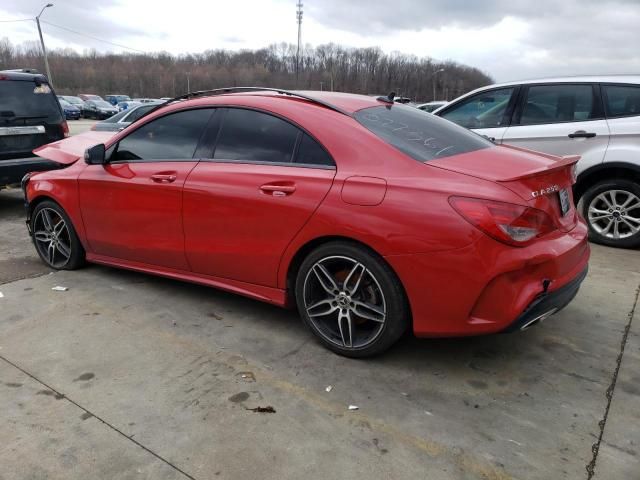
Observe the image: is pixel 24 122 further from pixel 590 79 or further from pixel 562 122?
pixel 590 79

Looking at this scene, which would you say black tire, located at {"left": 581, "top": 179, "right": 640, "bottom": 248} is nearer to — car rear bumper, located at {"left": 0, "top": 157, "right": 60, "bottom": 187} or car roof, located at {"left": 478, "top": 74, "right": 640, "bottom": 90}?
car roof, located at {"left": 478, "top": 74, "right": 640, "bottom": 90}

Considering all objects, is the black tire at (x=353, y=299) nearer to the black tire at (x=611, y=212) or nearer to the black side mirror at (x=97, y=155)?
the black side mirror at (x=97, y=155)

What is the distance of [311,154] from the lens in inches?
123

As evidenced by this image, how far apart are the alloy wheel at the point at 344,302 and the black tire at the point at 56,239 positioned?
2512mm

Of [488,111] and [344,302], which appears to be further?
[488,111]

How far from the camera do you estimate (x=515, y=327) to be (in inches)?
105

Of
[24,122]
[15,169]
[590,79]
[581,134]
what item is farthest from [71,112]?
[581,134]

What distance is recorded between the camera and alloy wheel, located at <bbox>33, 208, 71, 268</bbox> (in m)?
4.64

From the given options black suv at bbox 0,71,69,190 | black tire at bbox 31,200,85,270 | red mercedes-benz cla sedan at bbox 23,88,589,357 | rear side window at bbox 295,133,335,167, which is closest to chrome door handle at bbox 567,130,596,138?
red mercedes-benz cla sedan at bbox 23,88,589,357

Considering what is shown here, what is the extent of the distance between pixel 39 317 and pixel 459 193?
3036 millimetres

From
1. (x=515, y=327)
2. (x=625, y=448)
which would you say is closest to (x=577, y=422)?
(x=625, y=448)

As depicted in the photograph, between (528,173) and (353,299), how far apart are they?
3.85ft

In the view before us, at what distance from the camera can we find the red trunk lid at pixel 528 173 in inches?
106

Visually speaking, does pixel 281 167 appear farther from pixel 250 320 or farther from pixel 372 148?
pixel 250 320
